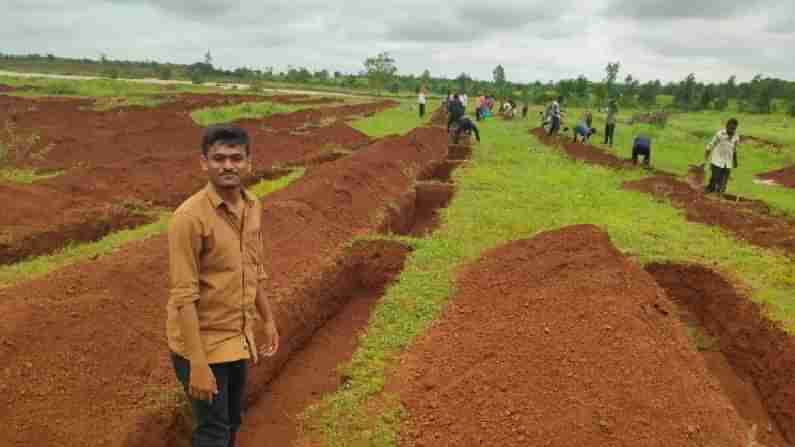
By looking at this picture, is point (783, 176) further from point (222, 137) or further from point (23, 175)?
point (23, 175)

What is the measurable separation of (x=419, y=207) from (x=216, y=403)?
947cm

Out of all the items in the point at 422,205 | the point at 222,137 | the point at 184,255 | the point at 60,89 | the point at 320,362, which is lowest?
the point at 320,362

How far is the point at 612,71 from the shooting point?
182 ft

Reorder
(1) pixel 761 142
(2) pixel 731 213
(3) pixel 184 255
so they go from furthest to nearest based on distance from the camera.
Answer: (1) pixel 761 142 → (2) pixel 731 213 → (3) pixel 184 255

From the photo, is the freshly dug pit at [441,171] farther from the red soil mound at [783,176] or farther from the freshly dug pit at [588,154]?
the red soil mound at [783,176]

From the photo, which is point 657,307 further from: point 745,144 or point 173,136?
point 745,144

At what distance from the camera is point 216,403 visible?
2.95 metres

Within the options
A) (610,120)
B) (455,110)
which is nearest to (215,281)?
(455,110)

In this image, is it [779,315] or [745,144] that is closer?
[779,315]

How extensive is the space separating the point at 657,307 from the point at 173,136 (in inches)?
706

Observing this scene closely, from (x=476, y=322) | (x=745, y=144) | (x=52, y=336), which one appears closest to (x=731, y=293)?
(x=476, y=322)

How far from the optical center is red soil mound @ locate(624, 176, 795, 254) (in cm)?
877

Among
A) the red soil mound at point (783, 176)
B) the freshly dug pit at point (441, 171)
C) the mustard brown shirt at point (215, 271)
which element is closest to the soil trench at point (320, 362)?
the mustard brown shirt at point (215, 271)

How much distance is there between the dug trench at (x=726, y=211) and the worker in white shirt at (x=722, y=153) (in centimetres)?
40
